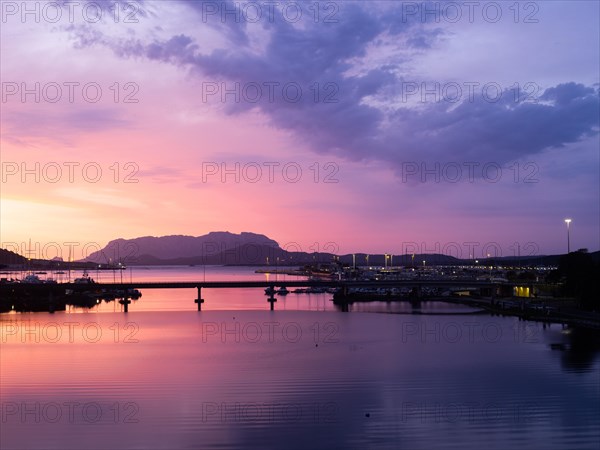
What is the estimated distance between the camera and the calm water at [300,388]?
17375 millimetres

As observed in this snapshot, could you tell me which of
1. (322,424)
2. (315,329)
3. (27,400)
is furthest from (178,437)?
(315,329)

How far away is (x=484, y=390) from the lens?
22.9 m

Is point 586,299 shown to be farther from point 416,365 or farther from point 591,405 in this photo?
point 591,405

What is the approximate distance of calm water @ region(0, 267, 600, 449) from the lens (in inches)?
684

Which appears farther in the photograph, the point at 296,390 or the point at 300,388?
the point at 300,388

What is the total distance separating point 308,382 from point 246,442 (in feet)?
25.7

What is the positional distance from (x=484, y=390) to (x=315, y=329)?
21565 millimetres

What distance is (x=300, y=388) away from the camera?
2303 cm

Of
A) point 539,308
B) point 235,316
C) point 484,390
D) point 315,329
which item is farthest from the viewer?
point 235,316

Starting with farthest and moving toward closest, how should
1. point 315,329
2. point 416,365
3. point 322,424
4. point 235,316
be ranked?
point 235,316 → point 315,329 → point 416,365 → point 322,424

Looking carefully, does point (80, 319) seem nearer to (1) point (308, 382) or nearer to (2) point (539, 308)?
(1) point (308, 382)

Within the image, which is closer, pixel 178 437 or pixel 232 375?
pixel 178 437

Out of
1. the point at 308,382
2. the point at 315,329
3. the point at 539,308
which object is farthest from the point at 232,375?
the point at 539,308

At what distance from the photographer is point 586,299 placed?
4528cm
